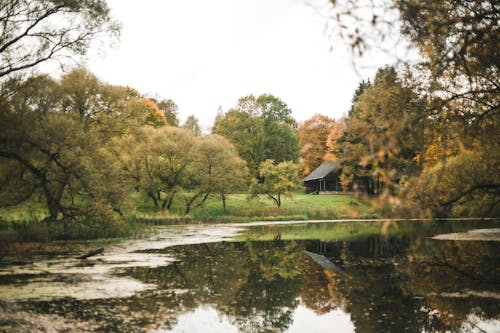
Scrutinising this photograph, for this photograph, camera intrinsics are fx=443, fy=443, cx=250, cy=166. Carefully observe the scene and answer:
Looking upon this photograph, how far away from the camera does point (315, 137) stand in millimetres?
77312

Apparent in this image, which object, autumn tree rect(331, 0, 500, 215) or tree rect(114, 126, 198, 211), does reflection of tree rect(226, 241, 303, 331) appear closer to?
autumn tree rect(331, 0, 500, 215)

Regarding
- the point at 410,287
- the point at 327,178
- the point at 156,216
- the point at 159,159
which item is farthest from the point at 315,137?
the point at 410,287

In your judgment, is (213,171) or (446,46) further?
(213,171)

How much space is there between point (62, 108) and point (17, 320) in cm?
2515

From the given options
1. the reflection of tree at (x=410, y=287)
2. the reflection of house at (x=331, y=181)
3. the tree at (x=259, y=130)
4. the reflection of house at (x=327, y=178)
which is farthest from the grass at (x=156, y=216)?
the tree at (x=259, y=130)

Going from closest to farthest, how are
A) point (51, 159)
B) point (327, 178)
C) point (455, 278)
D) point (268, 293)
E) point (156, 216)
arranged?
point (268, 293)
point (455, 278)
point (51, 159)
point (156, 216)
point (327, 178)

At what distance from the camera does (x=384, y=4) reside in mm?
5227

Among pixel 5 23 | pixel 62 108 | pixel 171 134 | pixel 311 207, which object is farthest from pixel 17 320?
pixel 311 207

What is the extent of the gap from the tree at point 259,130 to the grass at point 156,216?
35.3ft

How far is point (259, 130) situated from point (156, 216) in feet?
113

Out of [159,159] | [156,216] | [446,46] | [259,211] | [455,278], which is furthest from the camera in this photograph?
[259,211]

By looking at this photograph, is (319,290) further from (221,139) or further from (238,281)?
(221,139)

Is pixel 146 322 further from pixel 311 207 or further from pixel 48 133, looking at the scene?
pixel 311 207

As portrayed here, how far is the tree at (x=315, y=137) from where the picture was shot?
76.2m
